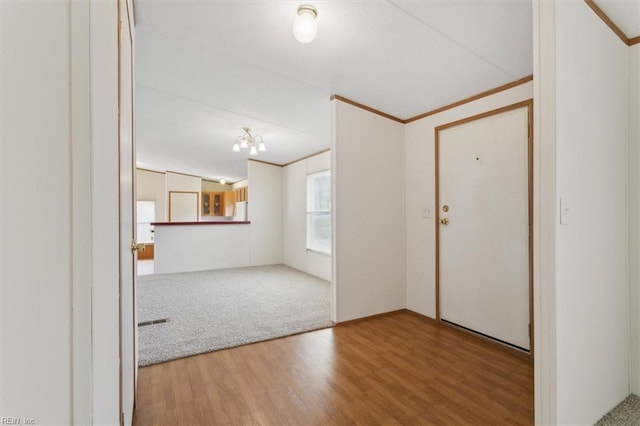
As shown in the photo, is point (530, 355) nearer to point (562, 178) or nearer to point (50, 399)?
point (562, 178)

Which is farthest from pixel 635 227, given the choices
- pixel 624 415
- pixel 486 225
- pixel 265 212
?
pixel 265 212

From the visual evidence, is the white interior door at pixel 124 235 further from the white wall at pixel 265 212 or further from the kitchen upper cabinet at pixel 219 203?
the kitchen upper cabinet at pixel 219 203

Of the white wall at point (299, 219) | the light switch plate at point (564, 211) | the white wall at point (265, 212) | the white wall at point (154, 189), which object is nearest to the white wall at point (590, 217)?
the light switch plate at point (564, 211)

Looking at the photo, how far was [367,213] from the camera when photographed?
9.91 feet

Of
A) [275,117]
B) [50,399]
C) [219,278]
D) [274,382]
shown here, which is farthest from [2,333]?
[219,278]

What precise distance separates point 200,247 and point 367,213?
153 inches

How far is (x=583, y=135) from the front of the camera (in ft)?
4.44

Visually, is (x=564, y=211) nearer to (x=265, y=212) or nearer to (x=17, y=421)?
(x=17, y=421)

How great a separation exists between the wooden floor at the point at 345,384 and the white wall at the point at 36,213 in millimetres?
1205

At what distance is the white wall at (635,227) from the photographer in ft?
5.48

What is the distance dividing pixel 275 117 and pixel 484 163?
245 cm

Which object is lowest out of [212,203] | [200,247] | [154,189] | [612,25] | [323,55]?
[200,247]

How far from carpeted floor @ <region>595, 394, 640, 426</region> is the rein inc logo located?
2.31 m

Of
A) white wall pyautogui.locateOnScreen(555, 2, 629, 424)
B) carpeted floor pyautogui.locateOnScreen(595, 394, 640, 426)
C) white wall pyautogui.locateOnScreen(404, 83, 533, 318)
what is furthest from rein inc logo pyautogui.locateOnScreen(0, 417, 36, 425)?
white wall pyautogui.locateOnScreen(404, 83, 533, 318)
